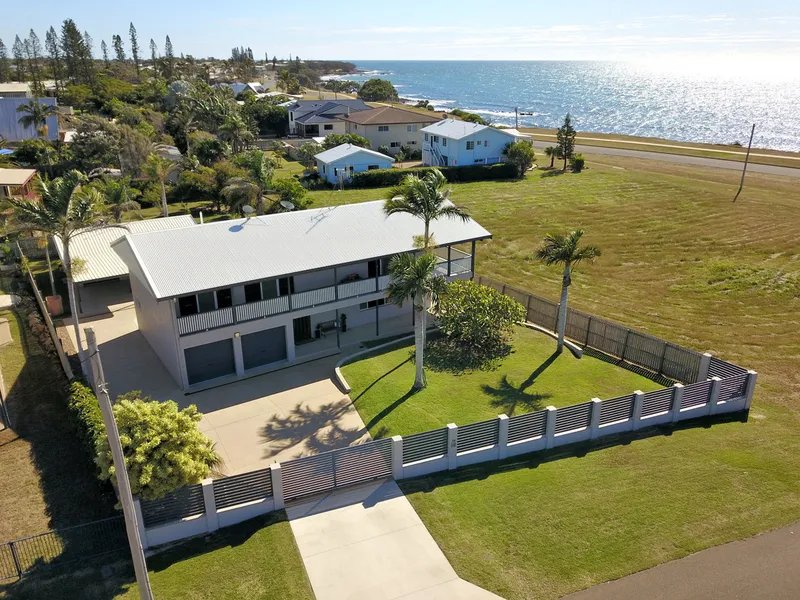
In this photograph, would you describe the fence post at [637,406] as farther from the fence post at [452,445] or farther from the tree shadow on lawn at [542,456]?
the fence post at [452,445]

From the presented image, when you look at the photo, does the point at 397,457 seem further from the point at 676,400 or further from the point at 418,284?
the point at 676,400

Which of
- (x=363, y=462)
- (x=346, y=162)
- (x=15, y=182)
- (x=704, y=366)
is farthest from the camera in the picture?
(x=346, y=162)

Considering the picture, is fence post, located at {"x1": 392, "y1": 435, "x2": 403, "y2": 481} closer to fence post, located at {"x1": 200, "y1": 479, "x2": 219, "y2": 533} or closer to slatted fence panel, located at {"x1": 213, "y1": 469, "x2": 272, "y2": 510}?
slatted fence panel, located at {"x1": 213, "y1": 469, "x2": 272, "y2": 510}

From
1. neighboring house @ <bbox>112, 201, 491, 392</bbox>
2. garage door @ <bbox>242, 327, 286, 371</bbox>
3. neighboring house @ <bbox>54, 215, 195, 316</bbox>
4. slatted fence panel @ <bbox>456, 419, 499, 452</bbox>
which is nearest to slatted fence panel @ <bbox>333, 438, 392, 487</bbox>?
slatted fence panel @ <bbox>456, 419, 499, 452</bbox>

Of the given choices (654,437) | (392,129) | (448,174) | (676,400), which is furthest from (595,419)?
(392,129)

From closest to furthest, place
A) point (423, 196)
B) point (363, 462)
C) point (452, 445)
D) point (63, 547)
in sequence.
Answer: point (63, 547), point (363, 462), point (452, 445), point (423, 196)

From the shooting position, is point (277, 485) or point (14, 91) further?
point (14, 91)

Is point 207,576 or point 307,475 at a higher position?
point 307,475
